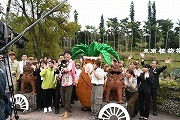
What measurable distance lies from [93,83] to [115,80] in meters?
0.59

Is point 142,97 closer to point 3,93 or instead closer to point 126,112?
point 126,112

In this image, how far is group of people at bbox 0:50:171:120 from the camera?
20.1 ft

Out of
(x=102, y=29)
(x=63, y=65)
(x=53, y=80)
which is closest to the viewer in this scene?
(x=63, y=65)

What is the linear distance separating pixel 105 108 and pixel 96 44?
174cm

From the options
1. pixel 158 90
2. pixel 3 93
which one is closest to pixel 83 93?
pixel 158 90

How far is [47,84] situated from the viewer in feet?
22.2

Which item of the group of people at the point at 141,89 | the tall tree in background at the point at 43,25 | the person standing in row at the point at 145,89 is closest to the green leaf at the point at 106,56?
the group of people at the point at 141,89

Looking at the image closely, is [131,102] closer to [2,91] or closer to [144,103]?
[144,103]

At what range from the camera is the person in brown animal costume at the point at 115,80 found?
20.5ft

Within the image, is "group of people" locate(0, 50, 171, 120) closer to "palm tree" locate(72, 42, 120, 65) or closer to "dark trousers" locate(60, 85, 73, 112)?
"dark trousers" locate(60, 85, 73, 112)

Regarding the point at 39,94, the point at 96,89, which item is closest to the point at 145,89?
the point at 96,89

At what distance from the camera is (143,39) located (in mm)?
69688

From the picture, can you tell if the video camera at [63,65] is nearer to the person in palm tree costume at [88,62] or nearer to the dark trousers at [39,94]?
the person in palm tree costume at [88,62]

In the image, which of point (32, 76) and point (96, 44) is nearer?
point (96, 44)
